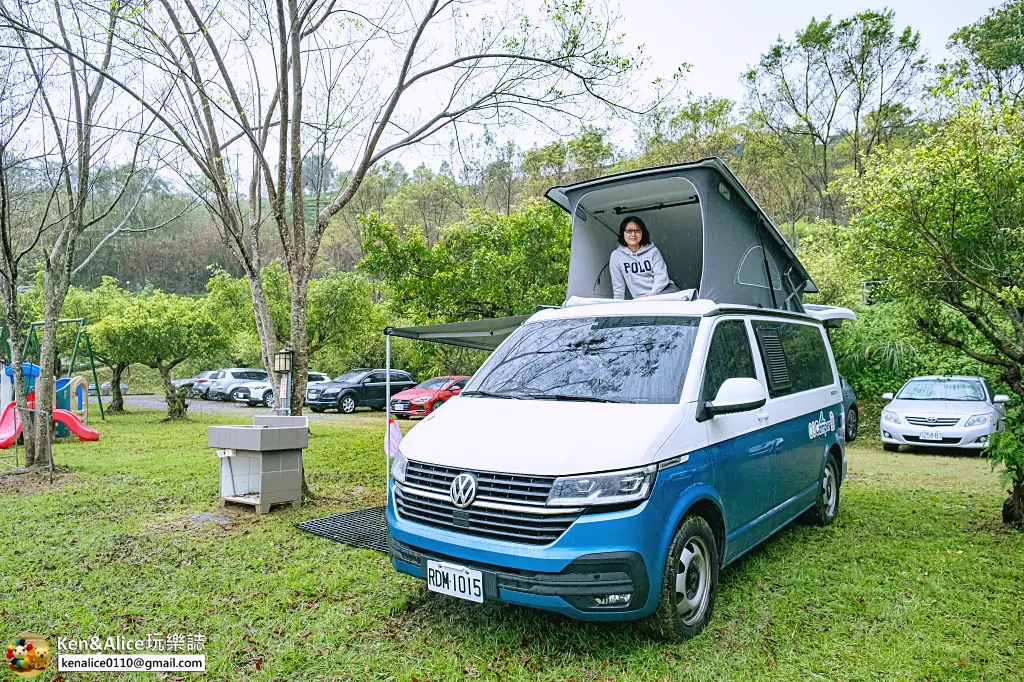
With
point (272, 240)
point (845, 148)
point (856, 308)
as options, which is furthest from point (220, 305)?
point (845, 148)

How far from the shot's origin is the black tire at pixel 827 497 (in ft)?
19.2

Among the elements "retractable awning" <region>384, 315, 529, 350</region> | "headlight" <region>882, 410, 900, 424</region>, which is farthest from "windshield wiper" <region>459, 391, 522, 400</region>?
"headlight" <region>882, 410, 900, 424</region>

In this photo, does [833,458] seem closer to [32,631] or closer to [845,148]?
[32,631]

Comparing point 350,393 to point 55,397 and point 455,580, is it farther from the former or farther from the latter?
point 455,580

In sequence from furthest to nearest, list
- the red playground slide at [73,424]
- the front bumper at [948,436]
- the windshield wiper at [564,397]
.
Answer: the red playground slide at [73,424], the front bumper at [948,436], the windshield wiper at [564,397]

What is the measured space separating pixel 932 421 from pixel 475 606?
9.94 meters

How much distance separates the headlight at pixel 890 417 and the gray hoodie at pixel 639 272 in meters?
7.73

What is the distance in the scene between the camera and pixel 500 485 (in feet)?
10.8

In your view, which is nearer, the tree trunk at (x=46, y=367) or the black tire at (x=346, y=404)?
the tree trunk at (x=46, y=367)

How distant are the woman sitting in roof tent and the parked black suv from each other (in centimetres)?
1619

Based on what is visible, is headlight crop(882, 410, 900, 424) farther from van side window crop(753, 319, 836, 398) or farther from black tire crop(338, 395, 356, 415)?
Answer: black tire crop(338, 395, 356, 415)

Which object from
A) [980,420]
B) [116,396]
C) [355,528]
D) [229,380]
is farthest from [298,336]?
[229,380]

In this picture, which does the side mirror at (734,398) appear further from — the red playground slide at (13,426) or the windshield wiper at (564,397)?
the red playground slide at (13,426)

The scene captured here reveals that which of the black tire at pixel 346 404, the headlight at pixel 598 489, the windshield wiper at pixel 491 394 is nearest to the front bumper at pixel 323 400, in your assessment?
the black tire at pixel 346 404
